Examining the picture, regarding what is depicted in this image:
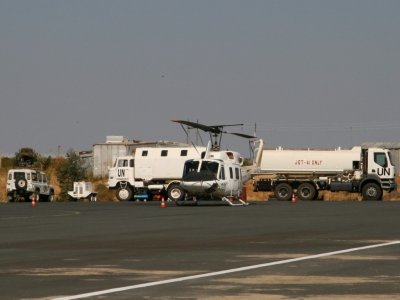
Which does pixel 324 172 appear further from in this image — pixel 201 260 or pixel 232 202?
pixel 201 260

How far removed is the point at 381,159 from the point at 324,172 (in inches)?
138

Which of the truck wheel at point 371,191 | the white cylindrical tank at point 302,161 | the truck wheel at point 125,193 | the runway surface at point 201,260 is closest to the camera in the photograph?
the runway surface at point 201,260

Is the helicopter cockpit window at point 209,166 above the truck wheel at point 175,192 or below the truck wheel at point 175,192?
above

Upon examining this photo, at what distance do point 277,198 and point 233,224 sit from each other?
37.3m

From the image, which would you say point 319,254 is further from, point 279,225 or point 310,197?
point 310,197

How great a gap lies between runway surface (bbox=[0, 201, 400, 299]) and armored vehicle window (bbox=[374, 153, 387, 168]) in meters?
37.0

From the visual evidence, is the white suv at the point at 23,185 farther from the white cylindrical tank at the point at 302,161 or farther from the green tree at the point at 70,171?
the white cylindrical tank at the point at 302,161

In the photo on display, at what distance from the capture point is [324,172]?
70.4m

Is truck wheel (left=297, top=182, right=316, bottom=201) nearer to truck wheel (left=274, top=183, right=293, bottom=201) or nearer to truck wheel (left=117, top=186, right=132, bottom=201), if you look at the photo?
truck wheel (left=274, top=183, right=293, bottom=201)

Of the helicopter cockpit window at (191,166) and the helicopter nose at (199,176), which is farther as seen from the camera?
the helicopter cockpit window at (191,166)

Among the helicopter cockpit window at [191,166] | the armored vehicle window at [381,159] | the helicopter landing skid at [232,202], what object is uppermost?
the armored vehicle window at [381,159]

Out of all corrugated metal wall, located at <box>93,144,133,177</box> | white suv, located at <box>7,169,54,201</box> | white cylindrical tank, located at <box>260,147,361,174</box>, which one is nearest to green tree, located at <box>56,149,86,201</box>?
corrugated metal wall, located at <box>93,144,133,177</box>

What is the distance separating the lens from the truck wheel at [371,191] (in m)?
68.3

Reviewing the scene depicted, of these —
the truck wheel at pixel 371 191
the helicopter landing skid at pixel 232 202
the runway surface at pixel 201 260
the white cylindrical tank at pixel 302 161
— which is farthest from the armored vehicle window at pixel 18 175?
the runway surface at pixel 201 260
